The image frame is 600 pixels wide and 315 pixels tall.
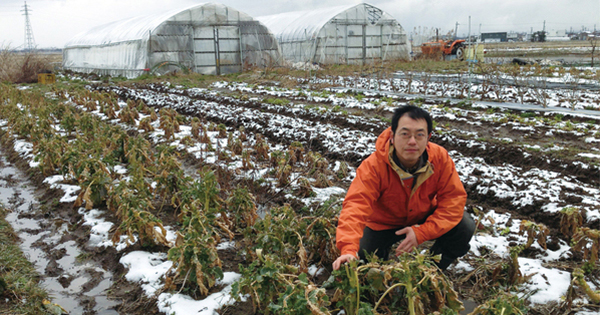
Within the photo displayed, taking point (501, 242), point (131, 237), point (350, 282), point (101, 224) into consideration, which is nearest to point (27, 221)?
point (101, 224)

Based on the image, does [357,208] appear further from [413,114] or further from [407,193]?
[413,114]

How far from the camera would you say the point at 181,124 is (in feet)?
30.8

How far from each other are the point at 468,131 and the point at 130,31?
740 inches

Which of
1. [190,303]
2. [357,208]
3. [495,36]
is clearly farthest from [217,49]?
[495,36]

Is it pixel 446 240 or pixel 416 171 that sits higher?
pixel 416 171

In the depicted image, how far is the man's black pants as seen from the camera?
9.69 ft

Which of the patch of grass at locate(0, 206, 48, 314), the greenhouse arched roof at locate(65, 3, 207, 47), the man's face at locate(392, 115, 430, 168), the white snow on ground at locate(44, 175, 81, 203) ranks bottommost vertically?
the patch of grass at locate(0, 206, 48, 314)

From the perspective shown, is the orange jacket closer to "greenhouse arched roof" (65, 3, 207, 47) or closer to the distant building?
"greenhouse arched roof" (65, 3, 207, 47)

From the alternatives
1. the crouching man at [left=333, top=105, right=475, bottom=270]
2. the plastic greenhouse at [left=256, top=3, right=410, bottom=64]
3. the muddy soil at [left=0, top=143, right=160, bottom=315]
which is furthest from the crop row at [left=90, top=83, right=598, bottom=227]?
the plastic greenhouse at [left=256, top=3, right=410, bottom=64]

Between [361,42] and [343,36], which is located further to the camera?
[361,42]

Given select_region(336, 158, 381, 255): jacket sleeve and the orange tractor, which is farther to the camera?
the orange tractor

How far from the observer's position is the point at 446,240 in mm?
3023

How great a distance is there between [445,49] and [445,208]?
27.5m

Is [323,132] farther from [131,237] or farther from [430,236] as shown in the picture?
[430,236]
